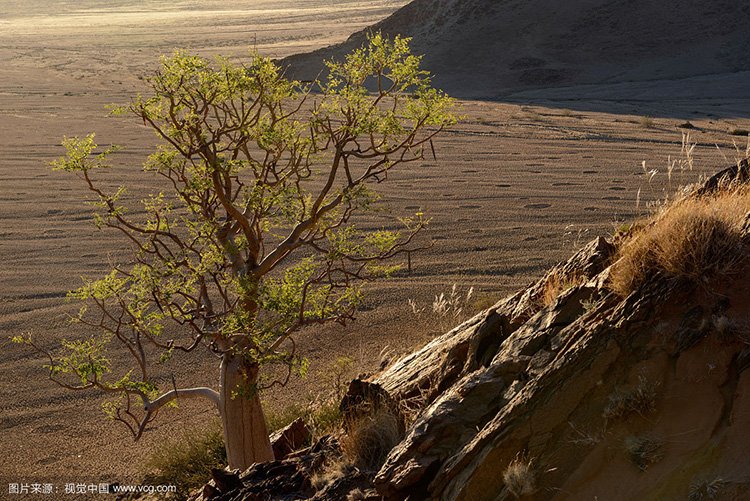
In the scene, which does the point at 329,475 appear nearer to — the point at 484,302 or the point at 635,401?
the point at 635,401

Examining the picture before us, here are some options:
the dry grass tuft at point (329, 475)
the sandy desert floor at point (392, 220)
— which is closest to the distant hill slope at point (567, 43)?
the sandy desert floor at point (392, 220)

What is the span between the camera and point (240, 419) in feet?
17.2

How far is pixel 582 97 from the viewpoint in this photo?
31344 millimetres

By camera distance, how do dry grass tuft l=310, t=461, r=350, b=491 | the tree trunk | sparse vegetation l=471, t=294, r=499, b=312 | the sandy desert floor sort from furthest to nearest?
sparse vegetation l=471, t=294, r=499, b=312 < the sandy desert floor < the tree trunk < dry grass tuft l=310, t=461, r=350, b=491

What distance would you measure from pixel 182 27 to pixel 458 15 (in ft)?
207

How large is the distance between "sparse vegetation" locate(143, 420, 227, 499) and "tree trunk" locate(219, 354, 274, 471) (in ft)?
3.24

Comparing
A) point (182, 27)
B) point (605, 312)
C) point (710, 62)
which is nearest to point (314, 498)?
point (605, 312)

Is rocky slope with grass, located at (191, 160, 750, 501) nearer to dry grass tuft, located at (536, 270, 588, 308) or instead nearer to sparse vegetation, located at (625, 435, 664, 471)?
sparse vegetation, located at (625, 435, 664, 471)

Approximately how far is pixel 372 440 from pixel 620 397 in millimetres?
1655

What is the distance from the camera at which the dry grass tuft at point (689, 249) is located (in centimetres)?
331

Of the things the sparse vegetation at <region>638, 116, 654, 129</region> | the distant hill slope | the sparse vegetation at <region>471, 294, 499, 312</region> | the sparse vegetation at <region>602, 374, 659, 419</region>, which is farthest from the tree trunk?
the distant hill slope

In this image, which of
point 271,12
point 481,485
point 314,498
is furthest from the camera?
point 271,12

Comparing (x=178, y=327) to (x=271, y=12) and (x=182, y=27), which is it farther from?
(x=271, y=12)

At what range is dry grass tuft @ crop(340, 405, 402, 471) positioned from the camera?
405 centimetres
